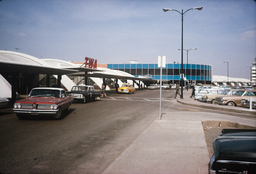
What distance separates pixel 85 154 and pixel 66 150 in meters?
0.62

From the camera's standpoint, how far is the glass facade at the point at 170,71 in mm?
83375

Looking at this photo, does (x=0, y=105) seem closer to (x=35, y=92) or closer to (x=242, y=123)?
(x=35, y=92)

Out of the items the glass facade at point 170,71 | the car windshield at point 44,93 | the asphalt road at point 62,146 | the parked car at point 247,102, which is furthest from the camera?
the glass facade at point 170,71

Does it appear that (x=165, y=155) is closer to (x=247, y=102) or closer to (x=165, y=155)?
(x=165, y=155)

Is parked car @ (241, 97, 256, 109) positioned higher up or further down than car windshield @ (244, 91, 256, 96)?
further down

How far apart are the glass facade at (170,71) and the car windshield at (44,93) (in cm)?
7355

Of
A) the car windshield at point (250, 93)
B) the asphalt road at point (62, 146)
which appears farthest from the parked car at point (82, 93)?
the car windshield at point (250, 93)

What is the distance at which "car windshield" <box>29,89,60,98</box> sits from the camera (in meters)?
10.8

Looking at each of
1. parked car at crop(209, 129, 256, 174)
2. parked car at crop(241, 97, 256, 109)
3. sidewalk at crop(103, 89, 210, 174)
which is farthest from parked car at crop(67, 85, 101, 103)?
parked car at crop(209, 129, 256, 174)

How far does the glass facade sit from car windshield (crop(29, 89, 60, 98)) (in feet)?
241

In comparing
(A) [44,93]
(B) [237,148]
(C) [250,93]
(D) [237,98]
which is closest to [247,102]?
(D) [237,98]

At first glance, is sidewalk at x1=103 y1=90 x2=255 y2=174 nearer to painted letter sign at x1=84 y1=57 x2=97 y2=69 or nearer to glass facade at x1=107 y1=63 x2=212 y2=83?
painted letter sign at x1=84 y1=57 x2=97 y2=69

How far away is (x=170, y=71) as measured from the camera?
274 ft

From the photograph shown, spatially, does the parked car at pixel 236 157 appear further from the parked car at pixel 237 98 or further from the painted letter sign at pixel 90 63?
the painted letter sign at pixel 90 63
